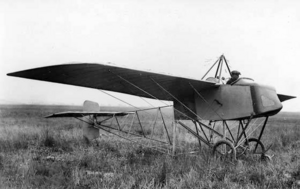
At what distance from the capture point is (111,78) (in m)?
6.71

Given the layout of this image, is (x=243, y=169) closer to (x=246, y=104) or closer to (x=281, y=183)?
(x=281, y=183)

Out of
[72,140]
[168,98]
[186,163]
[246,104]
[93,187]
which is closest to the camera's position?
[93,187]

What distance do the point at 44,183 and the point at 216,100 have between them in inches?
195

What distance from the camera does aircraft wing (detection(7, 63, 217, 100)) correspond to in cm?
577

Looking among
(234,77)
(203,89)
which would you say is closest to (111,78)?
(203,89)

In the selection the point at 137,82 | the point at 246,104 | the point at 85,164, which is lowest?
the point at 85,164

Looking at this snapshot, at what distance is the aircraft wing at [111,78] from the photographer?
5768 mm

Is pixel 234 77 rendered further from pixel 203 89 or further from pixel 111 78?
pixel 111 78

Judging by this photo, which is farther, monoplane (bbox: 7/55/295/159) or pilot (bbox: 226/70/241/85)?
pilot (bbox: 226/70/241/85)

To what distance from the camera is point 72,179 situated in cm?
498

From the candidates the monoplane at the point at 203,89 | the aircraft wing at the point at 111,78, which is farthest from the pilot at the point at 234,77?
the aircraft wing at the point at 111,78

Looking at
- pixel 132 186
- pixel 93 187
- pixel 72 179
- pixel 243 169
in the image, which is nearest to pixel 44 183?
pixel 72 179

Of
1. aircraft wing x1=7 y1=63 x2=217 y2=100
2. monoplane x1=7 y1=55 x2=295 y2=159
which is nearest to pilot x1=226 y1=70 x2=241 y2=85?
monoplane x1=7 y1=55 x2=295 y2=159

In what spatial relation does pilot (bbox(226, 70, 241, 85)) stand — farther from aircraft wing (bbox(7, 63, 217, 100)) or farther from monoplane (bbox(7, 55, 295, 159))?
aircraft wing (bbox(7, 63, 217, 100))
